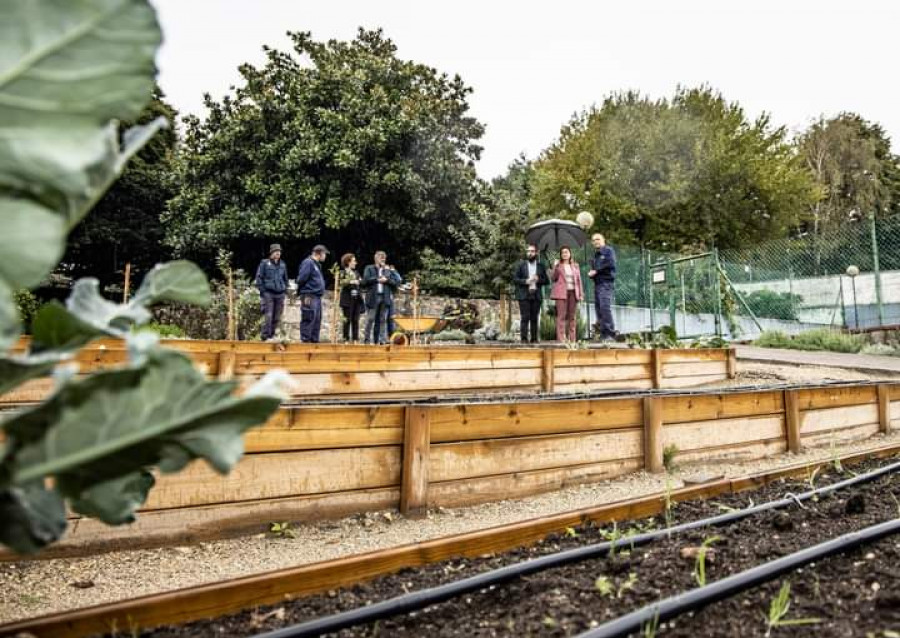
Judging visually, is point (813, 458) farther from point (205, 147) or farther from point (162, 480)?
point (205, 147)

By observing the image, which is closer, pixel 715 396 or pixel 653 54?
pixel 715 396

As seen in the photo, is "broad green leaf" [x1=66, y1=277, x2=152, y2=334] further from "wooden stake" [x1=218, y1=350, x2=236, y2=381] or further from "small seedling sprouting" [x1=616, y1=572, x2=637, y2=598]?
"wooden stake" [x1=218, y1=350, x2=236, y2=381]

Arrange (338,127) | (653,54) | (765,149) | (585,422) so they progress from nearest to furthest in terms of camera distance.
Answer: (585,422)
(338,127)
(653,54)
(765,149)

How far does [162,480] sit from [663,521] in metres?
1.63

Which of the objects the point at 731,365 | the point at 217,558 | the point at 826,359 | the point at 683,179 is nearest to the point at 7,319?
the point at 217,558

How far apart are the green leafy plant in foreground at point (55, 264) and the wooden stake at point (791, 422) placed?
12.7 feet

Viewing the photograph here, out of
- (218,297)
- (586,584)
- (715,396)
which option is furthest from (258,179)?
(586,584)

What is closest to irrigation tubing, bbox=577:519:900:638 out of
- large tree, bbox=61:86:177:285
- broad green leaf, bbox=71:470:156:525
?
broad green leaf, bbox=71:470:156:525

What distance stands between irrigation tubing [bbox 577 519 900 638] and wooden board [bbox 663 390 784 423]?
1424 mm

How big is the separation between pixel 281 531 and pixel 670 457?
200 cm

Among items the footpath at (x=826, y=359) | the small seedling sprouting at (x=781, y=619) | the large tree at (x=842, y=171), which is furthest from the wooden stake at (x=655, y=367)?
the large tree at (x=842, y=171)

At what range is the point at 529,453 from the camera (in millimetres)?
2748

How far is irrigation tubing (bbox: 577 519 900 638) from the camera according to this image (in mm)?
1184

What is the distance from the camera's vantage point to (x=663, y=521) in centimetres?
212
